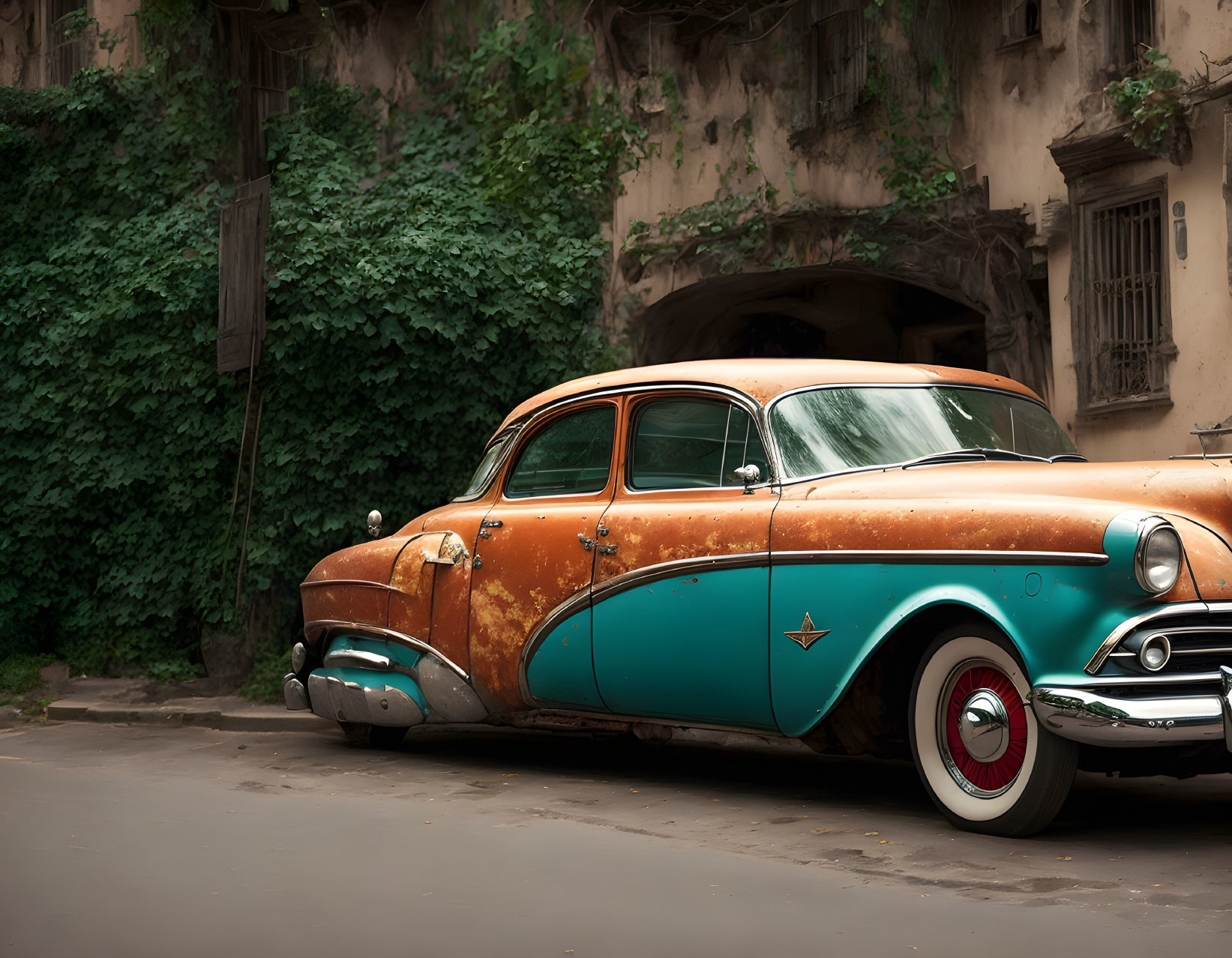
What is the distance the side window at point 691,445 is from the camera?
638cm

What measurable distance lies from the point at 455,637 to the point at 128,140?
353 inches

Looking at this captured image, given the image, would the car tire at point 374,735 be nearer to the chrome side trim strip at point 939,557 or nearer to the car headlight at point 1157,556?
the chrome side trim strip at point 939,557

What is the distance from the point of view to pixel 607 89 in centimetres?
1310

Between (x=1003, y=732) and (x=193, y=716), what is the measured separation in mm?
6766

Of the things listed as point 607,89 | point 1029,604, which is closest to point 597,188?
point 607,89

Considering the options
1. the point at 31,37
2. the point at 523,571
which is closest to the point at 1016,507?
the point at 523,571

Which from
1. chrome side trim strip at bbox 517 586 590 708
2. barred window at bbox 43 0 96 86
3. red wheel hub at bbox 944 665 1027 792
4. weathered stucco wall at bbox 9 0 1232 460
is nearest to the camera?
red wheel hub at bbox 944 665 1027 792

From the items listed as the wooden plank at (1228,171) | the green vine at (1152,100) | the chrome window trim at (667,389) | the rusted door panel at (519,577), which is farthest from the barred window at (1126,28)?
the rusted door panel at (519,577)

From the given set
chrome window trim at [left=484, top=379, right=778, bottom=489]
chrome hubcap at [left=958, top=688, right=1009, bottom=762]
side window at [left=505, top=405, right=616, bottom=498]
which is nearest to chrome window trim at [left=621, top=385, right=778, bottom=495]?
chrome window trim at [left=484, top=379, right=778, bottom=489]

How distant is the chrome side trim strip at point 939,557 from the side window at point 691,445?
605 millimetres

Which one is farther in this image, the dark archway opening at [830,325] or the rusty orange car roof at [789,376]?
the dark archway opening at [830,325]

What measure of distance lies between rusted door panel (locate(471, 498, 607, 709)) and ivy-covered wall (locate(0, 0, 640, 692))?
5.16 metres

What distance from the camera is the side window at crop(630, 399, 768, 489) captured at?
20.9ft

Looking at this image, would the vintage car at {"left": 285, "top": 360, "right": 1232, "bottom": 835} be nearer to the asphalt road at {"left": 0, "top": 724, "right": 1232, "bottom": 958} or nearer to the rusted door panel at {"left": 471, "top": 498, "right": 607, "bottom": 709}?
the rusted door panel at {"left": 471, "top": 498, "right": 607, "bottom": 709}
